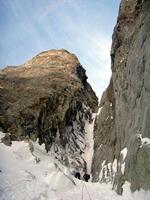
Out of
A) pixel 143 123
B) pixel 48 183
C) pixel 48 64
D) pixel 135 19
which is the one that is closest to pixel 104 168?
pixel 48 183

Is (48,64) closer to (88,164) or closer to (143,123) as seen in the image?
(88,164)

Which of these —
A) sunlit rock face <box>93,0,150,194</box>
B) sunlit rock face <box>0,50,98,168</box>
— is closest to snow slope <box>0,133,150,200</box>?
sunlit rock face <box>93,0,150,194</box>

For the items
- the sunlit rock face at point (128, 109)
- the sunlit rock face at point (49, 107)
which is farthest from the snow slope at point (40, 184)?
the sunlit rock face at point (49, 107)

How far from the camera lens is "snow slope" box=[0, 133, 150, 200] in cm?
1914

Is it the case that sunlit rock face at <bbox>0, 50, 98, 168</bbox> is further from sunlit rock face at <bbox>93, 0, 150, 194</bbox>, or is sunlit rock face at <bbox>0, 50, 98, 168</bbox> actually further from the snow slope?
the snow slope

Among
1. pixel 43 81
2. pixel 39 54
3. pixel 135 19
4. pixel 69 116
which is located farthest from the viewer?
pixel 39 54

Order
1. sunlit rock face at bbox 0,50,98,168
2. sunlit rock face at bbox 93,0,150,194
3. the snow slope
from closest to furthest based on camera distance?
the snow slope, sunlit rock face at bbox 93,0,150,194, sunlit rock face at bbox 0,50,98,168

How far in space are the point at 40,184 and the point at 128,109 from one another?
23.7 ft

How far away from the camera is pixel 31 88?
40.2 meters

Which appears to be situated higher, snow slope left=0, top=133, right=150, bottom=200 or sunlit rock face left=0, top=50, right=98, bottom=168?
sunlit rock face left=0, top=50, right=98, bottom=168

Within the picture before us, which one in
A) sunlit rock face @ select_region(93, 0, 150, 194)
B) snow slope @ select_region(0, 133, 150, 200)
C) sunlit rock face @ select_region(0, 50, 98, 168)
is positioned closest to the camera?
snow slope @ select_region(0, 133, 150, 200)

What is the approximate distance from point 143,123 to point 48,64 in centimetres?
3138

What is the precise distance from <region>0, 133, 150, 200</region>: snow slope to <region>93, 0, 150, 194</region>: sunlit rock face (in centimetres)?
96

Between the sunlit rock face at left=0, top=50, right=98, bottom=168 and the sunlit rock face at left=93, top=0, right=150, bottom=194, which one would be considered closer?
the sunlit rock face at left=93, top=0, right=150, bottom=194
